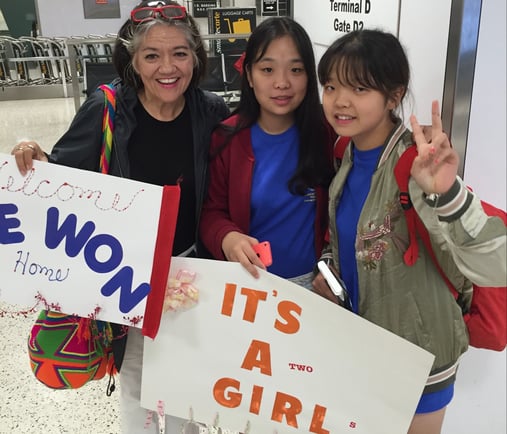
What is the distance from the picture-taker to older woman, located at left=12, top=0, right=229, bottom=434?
4.67 feet

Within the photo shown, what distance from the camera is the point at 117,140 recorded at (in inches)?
55.2

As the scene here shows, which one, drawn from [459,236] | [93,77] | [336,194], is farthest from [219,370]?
[93,77]

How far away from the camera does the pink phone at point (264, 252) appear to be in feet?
3.90

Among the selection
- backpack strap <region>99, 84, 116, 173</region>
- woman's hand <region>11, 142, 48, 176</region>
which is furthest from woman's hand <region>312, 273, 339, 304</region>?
woman's hand <region>11, 142, 48, 176</region>

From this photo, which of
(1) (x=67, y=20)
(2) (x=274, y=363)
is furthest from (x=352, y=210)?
(1) (x=67, y=20)

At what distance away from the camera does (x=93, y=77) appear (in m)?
4.58

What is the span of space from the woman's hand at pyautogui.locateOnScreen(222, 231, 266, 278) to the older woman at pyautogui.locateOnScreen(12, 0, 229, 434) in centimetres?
22

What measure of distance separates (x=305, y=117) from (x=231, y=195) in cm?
28

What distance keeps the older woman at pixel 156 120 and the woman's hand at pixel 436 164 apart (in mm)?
658

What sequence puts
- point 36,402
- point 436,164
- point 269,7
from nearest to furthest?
point 436,164, point 36,402, point 269,7

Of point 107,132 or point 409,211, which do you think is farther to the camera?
point 107,132

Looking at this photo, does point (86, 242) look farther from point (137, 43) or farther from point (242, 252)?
point (137, 43)

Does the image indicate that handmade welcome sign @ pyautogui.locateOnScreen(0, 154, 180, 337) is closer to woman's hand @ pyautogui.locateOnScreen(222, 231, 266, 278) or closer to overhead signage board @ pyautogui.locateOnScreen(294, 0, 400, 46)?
woman's hand @ pyautogui.locateOnScreen(222, 231, 266, 278)

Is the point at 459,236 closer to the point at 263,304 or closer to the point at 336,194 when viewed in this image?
the point at 336,194
